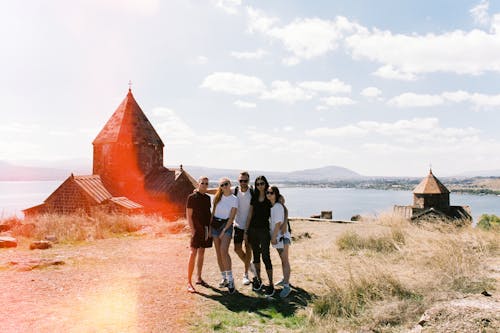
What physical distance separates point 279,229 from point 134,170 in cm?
2188

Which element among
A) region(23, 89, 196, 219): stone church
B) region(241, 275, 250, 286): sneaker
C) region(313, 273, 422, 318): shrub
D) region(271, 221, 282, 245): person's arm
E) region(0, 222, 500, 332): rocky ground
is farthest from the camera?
region(23, 89, 196, 219): stone church

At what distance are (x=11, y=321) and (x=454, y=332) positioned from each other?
5795 millimetres

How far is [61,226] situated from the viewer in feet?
43.7

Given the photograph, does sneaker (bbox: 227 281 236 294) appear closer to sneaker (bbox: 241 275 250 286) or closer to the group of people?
the group of people

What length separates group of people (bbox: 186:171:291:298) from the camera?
6.36 meters

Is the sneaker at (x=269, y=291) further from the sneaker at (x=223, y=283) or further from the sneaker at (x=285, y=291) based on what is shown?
the sneaker at (x=223, y=283)

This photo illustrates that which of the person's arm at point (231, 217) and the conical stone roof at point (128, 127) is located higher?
the conical stone roof at point (128, 127)

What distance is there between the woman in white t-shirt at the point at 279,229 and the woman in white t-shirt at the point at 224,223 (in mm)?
712

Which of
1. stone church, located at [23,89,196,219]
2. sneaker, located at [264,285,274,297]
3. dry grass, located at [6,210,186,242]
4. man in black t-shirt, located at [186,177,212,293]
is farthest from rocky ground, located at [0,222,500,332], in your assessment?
stone church, located at [23,89,196,219]

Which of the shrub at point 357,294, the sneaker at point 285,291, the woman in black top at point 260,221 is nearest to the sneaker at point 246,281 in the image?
the woman in black top at point 260,221

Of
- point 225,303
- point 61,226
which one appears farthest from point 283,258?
point 61,226

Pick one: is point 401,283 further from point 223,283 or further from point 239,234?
point 223,283

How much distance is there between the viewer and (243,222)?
6559 mm

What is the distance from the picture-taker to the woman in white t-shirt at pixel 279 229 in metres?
6.34
